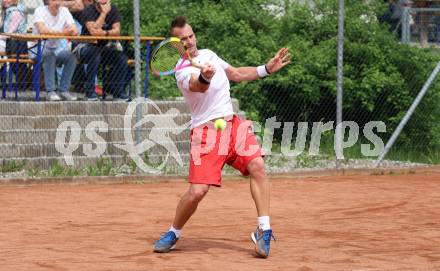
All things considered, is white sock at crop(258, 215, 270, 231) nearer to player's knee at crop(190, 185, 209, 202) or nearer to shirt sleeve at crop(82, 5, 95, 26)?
player's knee at crop(190, 185, 209, 202)

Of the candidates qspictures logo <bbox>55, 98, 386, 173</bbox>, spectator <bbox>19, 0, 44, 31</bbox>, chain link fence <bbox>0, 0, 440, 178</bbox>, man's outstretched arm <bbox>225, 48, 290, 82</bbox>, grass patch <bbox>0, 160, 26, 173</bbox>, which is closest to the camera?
man's outstretched arm <bbox>225, 48, 290, 82</bbox>

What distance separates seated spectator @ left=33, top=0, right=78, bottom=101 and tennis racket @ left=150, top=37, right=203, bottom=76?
590 centimetres

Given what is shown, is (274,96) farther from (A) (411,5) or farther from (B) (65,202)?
(B) (65,202)

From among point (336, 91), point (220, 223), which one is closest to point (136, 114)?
point (336, 91)

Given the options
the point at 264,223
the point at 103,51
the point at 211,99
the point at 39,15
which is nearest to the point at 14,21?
the point at 39,15

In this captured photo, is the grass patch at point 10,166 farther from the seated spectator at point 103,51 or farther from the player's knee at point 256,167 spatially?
the player's knee at point 256,167

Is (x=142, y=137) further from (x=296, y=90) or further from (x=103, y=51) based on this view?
(x=296, y=90)

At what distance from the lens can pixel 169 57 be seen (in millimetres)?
8703

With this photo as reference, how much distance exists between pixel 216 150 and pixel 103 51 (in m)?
6.60

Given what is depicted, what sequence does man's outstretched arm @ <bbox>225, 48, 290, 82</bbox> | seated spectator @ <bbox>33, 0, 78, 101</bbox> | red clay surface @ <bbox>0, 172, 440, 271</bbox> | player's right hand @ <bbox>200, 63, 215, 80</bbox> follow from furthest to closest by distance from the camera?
seated spectator @ <bbox>33, 0, 78, 101</bbox> < man's outstretched arm @ <bbox>225, 48, 290, 82</bbox> < red clay surface @ <bbox>0, 172, 440, 271</bbox> < player's right hand @ <bbox>200, 63, 215, 80</bbox>

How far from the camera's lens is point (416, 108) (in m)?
16.1

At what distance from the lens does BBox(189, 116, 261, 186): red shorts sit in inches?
333

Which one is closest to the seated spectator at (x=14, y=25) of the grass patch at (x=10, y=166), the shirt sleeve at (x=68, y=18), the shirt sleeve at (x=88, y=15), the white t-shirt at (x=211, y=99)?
the shirt sleeve at (x=68, y=18)

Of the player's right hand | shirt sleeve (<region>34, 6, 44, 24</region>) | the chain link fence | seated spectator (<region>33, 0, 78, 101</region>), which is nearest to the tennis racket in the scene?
the player's right hand
